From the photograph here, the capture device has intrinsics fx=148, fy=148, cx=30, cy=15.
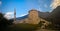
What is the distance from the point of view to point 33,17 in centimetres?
286

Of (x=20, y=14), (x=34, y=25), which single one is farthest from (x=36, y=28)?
(x=20, y=14)

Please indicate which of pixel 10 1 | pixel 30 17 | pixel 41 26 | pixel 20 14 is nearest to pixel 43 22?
pixel 41 26

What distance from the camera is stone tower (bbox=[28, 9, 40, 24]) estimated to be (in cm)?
286

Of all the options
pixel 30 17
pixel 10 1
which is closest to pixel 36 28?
pixel 30 17

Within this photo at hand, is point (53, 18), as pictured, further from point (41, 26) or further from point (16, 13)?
point (16, 13)

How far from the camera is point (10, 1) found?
2953mm

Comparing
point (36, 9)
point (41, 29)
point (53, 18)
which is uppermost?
point (36, 9)

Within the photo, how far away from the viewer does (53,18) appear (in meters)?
2.86

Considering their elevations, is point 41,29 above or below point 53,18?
below

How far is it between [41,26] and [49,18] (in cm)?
22

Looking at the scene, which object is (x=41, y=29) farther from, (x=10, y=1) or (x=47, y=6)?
(x=10, y=1)

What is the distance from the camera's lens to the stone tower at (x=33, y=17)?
2.86 m

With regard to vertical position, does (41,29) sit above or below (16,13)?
below

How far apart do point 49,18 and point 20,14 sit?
0.57m
